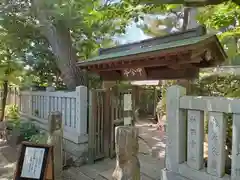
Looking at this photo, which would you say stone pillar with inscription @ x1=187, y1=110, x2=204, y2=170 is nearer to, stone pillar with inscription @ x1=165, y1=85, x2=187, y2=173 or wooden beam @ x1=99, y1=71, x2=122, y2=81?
stone pillar with inscription @ x1=165, y1=85, x2=187, y2=173

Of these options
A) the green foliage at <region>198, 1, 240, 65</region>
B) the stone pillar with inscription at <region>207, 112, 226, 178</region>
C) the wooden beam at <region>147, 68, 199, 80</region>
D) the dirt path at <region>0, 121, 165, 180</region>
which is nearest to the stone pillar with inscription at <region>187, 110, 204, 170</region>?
the stone pillar with inscription at <region>207, 112, 226, 178</region>

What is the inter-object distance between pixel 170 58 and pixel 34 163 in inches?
110

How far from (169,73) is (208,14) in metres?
2.28

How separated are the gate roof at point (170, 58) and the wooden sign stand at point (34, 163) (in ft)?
7.14

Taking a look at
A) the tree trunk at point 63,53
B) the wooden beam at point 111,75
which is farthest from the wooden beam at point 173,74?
the tree trunk at point 63,53

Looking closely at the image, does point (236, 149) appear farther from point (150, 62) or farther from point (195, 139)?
point (150, 62)

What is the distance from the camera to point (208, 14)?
16.9 ft

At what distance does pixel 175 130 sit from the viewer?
2.96 m

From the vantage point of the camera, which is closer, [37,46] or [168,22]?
[37,46]

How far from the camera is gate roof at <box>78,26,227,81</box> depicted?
10.6 feet

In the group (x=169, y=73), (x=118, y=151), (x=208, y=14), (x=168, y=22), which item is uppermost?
(x=168, y=22)

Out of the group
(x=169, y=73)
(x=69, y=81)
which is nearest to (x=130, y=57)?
(x=169, y=73)

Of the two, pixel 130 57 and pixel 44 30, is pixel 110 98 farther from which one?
pixel 44 30

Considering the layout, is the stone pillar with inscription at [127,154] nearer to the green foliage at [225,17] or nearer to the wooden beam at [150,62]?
the wooden beam at [150,62]
